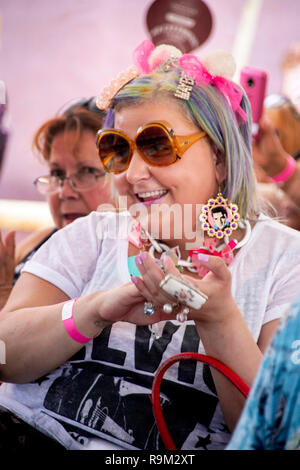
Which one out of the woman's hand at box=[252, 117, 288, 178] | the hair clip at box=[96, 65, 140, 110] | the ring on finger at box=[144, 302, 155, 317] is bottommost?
the ring on finger at box=[144, 302, 155, 317]

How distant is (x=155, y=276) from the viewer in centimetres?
92

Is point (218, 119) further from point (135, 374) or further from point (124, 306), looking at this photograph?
point (135, 374)

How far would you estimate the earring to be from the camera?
1294 millimetres

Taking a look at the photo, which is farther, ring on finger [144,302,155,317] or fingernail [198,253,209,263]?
ring on finger [144,302,155,317]

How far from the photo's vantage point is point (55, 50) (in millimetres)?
4012

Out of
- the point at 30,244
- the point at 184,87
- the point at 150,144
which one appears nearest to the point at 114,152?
the point at 150,144

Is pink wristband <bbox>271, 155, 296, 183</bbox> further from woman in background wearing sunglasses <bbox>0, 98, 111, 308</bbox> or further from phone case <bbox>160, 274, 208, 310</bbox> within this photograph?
phone case <bbox>160, 274, 208, 310</bbox>

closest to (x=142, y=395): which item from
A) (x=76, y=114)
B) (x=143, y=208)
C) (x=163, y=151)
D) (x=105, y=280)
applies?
(x=105, y=280)

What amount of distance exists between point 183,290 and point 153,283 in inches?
4.3

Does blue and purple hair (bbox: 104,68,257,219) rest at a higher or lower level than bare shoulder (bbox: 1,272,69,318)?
higher

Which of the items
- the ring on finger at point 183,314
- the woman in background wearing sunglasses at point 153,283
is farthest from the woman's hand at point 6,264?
the ring on finger at point 183,314

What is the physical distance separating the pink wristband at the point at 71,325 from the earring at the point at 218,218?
0.40 m

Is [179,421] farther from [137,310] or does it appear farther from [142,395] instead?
[137,310]

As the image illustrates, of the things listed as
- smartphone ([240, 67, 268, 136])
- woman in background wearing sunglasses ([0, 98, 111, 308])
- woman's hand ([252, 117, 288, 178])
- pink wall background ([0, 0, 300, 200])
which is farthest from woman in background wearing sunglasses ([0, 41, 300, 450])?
pink wall background ([0, 0, 300, 200])
